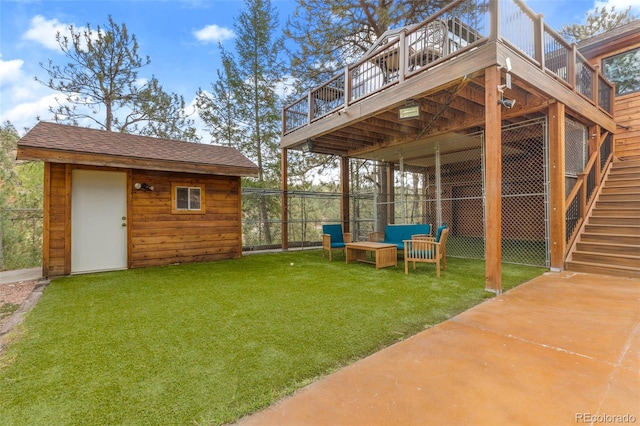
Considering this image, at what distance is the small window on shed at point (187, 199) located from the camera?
6.52 m

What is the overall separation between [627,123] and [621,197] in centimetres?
315

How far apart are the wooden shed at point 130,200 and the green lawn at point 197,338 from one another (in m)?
0.84

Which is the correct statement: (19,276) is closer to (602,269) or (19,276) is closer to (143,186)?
(143,186)

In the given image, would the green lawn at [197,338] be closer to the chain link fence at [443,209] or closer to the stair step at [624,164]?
the chain link fence at [443,209]

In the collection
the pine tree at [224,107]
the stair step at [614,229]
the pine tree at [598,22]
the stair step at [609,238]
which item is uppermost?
the pine tree at [598,22]

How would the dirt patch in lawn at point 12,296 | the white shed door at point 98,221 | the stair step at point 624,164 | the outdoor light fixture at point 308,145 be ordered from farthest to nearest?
1. the outdoor light fixture at point 308,145
2. the stair step at point 624,164
3. the white shed door at point 98,221
4. the dirt patch in lawn at point 12,296

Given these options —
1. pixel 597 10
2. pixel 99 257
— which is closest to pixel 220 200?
pixel 99 257

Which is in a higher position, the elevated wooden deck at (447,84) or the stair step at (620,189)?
the elevated wooden deck at (447,84)

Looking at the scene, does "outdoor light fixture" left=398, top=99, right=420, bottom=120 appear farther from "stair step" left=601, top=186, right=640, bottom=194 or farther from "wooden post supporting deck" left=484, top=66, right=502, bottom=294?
"stair step" left=601, top=186, right=640, bottom=194

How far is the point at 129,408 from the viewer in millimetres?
1644

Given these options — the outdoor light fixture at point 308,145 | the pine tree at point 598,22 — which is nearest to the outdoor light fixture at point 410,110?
the outdoor light fixture at point 308,145

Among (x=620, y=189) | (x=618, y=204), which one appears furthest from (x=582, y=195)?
(x=620, y=189)

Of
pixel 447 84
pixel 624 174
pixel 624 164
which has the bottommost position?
pixel 624 174

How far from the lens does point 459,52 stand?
14.4 feet
